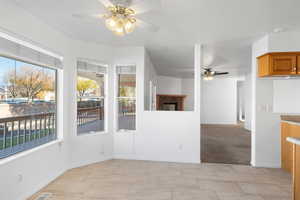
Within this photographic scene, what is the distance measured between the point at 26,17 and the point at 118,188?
2780 millimetres

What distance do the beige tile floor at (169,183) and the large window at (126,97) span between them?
36.5 inches

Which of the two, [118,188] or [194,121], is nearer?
[118,188]

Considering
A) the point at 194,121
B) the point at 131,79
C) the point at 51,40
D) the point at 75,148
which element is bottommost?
the point at 75,148

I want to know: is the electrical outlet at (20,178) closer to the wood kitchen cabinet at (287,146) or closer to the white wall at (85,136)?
the white wall at (85,136)

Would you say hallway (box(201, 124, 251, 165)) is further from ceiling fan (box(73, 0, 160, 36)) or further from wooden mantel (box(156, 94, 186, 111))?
ceiling fan (box(73, 0, 160, 36))

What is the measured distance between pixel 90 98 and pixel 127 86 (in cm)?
87

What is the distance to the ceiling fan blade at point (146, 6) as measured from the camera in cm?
213

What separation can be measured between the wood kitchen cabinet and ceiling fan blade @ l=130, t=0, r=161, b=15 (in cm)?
307

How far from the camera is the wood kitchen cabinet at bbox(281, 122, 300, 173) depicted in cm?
319

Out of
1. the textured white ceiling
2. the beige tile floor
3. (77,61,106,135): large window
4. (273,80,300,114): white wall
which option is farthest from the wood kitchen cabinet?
(77,61,106,135): large window

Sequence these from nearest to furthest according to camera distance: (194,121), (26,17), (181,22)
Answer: (26,17) → (181,22) → (194,121)

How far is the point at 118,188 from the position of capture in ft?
8.99

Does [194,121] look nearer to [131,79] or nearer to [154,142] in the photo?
[154,142]

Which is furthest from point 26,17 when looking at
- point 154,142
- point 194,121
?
point 194,121
